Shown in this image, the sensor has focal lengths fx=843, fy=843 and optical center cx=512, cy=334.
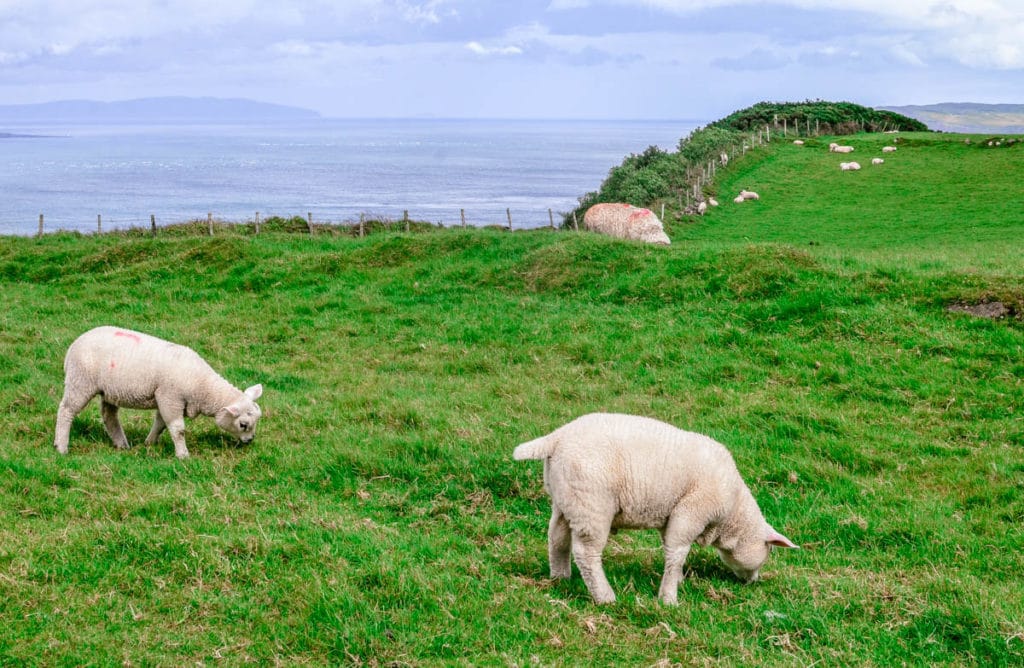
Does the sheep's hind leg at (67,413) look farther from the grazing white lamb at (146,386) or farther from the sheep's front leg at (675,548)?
the sheep's front leg at (675,548)

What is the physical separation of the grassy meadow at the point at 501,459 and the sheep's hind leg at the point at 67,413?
0.21m

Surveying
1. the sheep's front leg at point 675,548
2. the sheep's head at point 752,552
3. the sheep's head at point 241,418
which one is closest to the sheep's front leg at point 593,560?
the sheep's front leg at point 675,548

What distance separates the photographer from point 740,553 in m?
7.61

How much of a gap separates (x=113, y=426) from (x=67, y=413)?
2.29 feet

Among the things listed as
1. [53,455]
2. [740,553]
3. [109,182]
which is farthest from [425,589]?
[109,182]

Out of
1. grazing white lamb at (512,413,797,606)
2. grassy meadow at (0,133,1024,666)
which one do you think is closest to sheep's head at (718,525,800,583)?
grazing white lamb at (512,413,797,606)

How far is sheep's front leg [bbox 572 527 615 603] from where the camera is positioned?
7090 mm

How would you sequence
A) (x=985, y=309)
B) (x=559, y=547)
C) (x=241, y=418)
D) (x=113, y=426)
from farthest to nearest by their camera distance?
(x=985, y=309) → (x=113, y=426) → (x=241, y=418) → (x=559, y=547)

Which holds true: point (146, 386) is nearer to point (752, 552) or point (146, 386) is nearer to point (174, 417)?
point (174, 417)

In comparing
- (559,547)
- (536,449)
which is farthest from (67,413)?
(559,547)

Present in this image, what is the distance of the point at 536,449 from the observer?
729 cm

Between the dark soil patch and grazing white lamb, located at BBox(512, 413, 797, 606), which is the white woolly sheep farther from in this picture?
grazing white lamb, located at BBox(512, 413, 797, 606)

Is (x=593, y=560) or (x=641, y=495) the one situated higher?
(x=641, y=495)

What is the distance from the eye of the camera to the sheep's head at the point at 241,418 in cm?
1113
